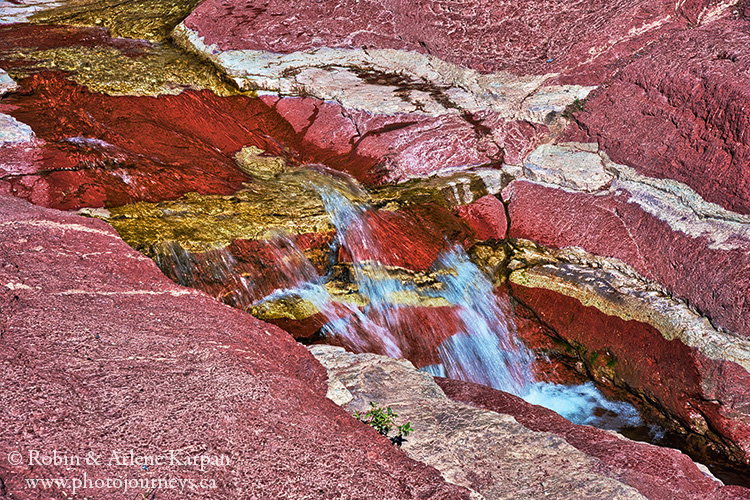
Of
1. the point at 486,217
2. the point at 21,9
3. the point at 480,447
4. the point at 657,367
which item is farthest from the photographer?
the point at 21,9

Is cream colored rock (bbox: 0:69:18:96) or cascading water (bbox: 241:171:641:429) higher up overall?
cream colored rock (bbox: 0:69:18:96)

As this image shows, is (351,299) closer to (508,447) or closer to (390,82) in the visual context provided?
(508,447)

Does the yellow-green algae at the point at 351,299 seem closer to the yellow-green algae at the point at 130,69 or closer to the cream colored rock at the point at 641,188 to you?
the cream colored rock at the point at 641,188

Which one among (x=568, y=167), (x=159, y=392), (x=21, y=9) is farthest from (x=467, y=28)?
(x=21, y=9)

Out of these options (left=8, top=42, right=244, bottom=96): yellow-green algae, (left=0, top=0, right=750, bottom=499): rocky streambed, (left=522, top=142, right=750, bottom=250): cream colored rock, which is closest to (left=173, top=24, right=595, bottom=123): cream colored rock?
(left=0, top=0, right=750, bottom=499): rocky streambed

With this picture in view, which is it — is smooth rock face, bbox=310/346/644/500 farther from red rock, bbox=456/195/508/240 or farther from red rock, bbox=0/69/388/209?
red rock, bbox=0/69/388/209
